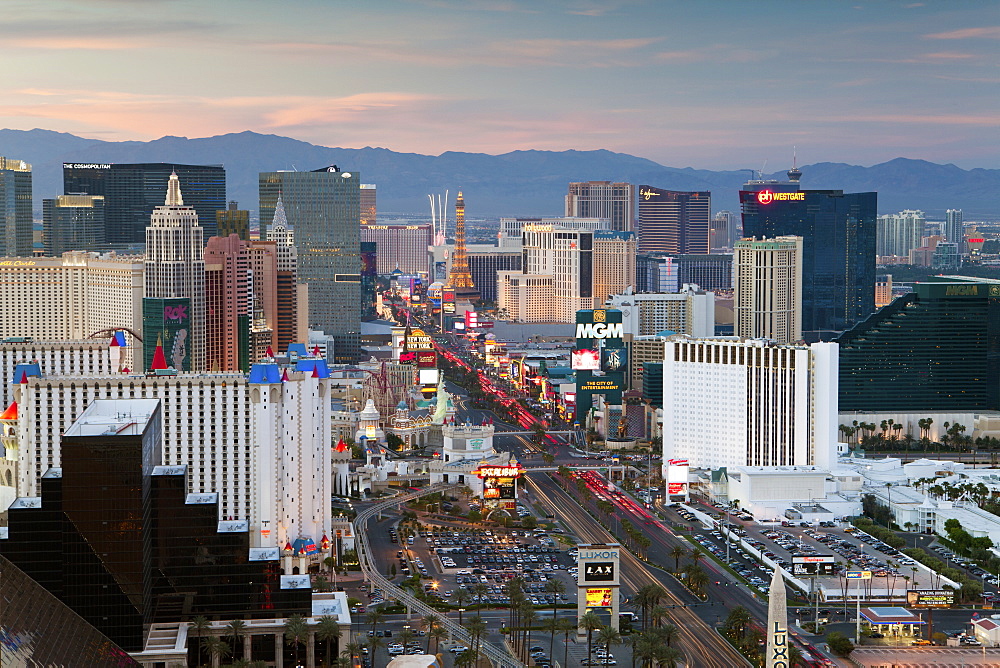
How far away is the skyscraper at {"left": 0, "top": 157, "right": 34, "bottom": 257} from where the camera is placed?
186625 millimetres

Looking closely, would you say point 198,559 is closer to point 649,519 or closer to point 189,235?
point 649,519

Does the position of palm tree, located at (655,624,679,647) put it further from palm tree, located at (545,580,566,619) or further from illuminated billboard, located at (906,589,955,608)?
illuminated billboard, located at (906,589,955,608)

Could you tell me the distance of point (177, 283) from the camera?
13338 cm

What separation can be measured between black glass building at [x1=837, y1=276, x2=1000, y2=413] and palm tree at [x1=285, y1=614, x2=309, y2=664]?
281 feet

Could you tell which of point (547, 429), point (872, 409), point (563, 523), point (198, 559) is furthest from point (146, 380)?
point (872, 409)

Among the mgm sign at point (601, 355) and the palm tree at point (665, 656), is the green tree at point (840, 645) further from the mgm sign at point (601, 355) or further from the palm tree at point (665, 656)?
the mgm sign at point (601, 355)

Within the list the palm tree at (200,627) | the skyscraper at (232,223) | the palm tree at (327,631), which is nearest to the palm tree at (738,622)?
the palm tree at (327,631)

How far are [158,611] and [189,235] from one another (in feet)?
248

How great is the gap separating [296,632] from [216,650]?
3.14 m

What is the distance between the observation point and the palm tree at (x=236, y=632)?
63.7 m

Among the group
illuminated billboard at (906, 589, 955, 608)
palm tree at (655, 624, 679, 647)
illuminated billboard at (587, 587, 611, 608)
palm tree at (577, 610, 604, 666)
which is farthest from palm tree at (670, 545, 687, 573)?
palm tree at (655, 624, 679, 647)

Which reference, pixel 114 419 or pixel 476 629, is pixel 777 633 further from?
pixel 114 419

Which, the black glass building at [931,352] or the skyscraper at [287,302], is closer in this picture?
the black glass building at [931,352]

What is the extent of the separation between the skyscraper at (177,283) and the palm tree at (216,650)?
6745 centimetres
